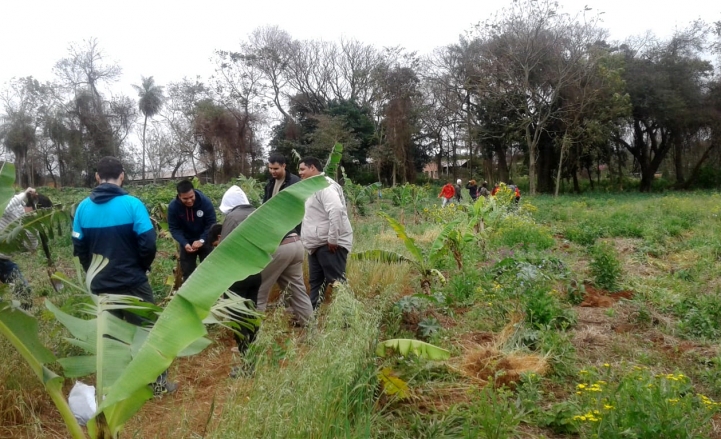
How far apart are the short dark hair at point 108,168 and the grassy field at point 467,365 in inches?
43.4

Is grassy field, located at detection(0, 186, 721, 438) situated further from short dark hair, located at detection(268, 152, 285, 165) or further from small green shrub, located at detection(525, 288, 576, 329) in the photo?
short dark hair, located at detection(268, 152, 285, 165)

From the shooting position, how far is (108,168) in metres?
3.84

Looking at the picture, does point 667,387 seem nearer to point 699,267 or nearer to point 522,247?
point 699,267

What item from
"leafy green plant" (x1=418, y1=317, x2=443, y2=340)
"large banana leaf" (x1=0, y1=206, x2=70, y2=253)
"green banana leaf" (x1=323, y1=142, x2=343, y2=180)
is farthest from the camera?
"green banana leaf" (x1=323, y1=142, x2=343, y2=180)

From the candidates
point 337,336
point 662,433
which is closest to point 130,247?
point 337,336

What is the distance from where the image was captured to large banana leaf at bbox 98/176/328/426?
197 centimetres

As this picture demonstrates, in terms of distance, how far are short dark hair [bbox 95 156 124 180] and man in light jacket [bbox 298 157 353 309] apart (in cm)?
188

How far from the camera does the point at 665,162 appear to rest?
46.6m

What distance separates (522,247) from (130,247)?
7.28m

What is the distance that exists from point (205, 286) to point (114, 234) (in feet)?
6.83

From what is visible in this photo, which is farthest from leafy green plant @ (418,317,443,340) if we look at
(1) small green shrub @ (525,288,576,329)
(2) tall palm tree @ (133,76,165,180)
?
(2) tall palm tree @ (133,76,165,180)

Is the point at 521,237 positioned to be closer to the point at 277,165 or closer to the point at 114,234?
the point at 277,165

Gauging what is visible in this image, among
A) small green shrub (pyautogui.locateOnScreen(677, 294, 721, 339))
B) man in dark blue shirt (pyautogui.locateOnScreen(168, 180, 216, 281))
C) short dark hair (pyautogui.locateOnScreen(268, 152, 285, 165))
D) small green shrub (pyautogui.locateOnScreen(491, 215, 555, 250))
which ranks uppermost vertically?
short dark hair (pyautogui.locateOnScreen(268, 152, 285, 165))

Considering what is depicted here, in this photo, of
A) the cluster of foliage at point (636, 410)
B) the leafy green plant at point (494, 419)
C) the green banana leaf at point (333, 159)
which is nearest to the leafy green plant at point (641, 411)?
the cluster of foliage at point (636, 410)
